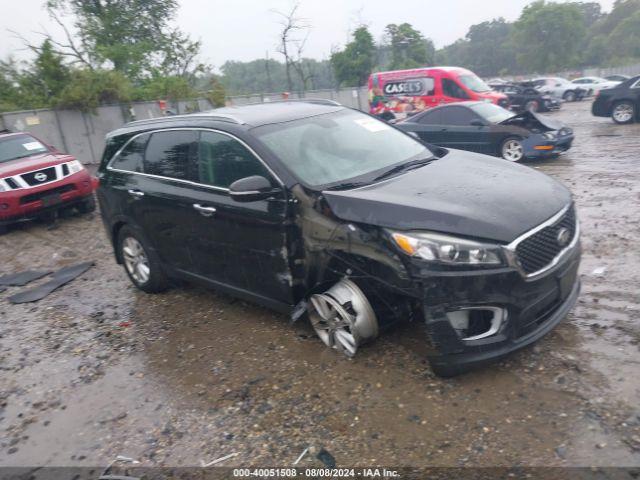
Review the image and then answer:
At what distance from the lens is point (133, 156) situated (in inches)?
212

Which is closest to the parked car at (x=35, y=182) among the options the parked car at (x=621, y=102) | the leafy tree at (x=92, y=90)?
the leafy tree at (x=92, y=90)

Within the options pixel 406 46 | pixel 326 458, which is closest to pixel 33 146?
pixel 326 458

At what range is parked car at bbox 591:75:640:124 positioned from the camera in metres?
14.7

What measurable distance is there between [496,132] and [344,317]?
8463mm

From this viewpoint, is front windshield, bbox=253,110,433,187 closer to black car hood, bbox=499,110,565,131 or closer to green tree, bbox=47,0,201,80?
black car hood, bbox=499,110,565,131

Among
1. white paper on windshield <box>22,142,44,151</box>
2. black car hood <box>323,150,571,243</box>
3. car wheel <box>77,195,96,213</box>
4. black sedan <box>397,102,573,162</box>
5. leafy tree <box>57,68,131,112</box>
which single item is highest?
leafy tree <box>57,68,131,112</box>

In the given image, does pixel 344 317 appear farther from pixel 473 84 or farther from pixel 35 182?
pixel 473 84

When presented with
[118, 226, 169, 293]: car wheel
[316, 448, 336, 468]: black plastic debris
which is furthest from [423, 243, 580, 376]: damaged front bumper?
[118, 226, 169, 293]: car wheel

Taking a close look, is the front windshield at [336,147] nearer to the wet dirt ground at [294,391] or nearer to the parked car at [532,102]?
the wet dirt ground at [294,391]

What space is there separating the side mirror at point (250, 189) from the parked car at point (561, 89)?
28660mm

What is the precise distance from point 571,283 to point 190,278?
3.32 metres

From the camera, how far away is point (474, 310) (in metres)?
3.15

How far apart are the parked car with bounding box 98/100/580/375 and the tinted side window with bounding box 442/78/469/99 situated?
14.6 m

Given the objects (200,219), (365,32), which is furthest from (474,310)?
(365,32)
